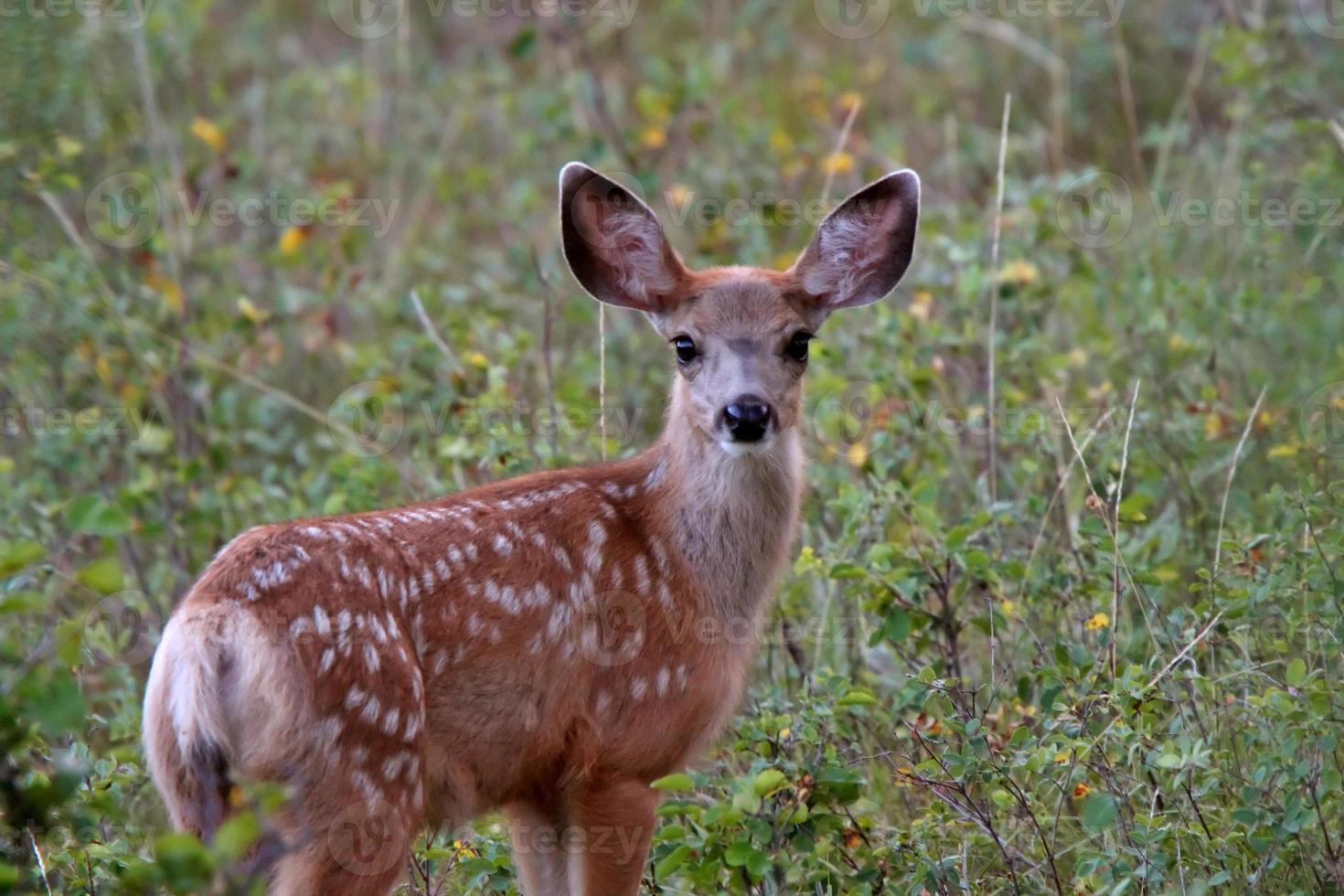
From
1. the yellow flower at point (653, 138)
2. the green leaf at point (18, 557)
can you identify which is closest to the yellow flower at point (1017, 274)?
the yellow flower at point (653, 138)

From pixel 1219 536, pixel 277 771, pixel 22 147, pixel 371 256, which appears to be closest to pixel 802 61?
pixel 371 256

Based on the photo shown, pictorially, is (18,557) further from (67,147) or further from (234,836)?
(67,147)

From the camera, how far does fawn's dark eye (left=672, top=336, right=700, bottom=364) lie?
223 inches

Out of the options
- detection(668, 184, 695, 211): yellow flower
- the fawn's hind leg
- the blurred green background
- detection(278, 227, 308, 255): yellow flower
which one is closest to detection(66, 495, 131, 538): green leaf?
the blurred green background

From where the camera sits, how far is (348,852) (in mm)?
4230

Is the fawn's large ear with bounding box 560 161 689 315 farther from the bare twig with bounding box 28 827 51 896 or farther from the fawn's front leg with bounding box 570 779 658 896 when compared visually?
the bare twig with bounding box 28 827 51 896

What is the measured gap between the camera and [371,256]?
977 cm

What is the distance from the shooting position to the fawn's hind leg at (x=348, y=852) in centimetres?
416

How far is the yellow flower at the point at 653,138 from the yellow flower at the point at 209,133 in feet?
7.66

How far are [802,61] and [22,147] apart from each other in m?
5.60

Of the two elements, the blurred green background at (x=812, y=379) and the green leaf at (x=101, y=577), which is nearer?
the green leaf at (x=101, y=577)

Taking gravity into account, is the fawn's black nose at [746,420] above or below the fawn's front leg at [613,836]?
above

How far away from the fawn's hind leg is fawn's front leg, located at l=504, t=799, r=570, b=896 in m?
0.76

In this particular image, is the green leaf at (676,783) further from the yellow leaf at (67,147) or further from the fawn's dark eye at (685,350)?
the yellow leaf at (67,147)
